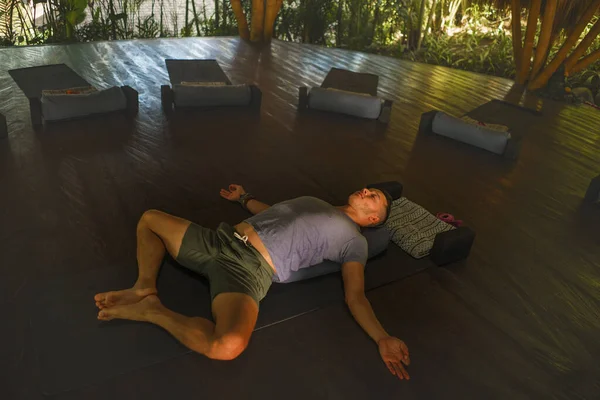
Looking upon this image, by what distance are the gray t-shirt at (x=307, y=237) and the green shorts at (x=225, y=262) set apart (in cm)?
7

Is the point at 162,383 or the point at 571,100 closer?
the point at 162,383

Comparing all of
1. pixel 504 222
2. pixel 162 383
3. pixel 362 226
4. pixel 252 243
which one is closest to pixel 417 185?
pixel 504 222

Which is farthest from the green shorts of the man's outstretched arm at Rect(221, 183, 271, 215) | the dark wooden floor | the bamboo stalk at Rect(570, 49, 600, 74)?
the bamboo stalk at Rect(570, 49, 600, 74)

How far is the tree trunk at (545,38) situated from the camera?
4929 mm

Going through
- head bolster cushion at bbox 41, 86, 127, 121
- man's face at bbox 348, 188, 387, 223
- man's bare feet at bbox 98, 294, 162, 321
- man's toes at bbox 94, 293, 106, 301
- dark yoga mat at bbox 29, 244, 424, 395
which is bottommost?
dark yoga mat at bbox 29, 244, 424, 395

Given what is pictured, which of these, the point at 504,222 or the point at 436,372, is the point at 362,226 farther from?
the point at 504,222

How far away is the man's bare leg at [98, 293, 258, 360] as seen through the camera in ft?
5.70

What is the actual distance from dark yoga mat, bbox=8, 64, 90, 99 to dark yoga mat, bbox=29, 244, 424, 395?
211 centimetres

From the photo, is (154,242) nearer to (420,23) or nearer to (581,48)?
Answer: (581,48)

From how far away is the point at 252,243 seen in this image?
2.01m

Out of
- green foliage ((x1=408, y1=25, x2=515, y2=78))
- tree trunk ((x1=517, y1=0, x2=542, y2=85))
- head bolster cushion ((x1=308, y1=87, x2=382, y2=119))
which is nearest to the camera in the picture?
head bolster cushion ((x1=308, y1=87, x2=382, y2=119))

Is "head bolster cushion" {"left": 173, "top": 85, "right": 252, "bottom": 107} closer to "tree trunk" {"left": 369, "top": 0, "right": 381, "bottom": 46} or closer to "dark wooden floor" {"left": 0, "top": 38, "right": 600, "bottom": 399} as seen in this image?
"dark wooden floor" {"left": 0, "top": 38, "right": 600, "bottom": 399}

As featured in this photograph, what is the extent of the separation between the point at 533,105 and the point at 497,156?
5.18ft

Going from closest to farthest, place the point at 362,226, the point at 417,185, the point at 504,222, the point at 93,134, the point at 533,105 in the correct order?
the point at 362,226, the point at 504,222, the point at 417,185, the point at 93,134, the point at 533,105
